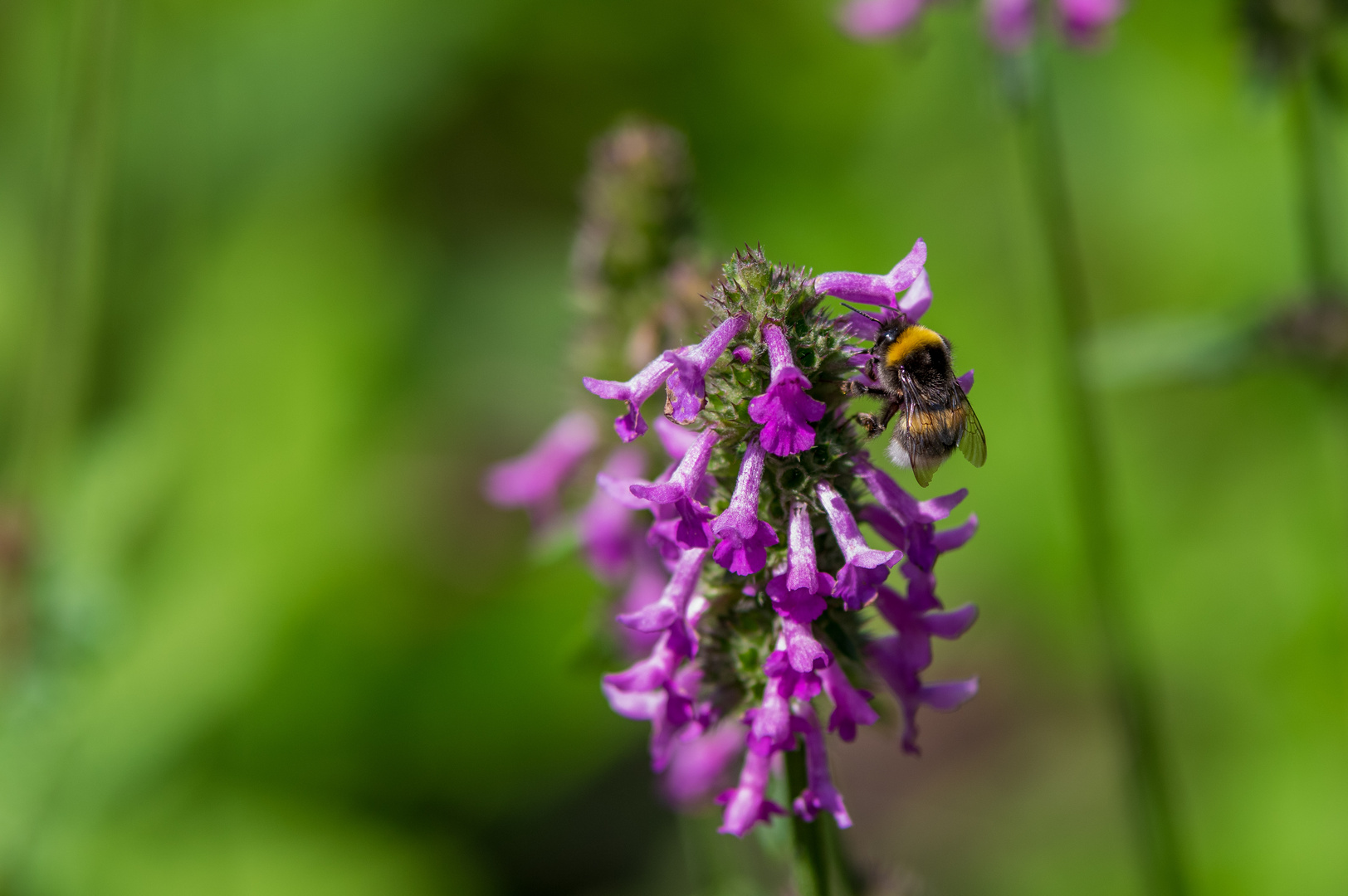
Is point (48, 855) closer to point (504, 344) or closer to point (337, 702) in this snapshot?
point (337, 702)

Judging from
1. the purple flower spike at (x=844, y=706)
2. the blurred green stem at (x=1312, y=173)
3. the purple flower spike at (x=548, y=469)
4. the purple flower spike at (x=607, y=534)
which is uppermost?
the blurred green stem at (x=1312, y=173)

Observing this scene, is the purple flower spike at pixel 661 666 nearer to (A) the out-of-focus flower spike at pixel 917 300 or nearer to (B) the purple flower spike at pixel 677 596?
(B) the purple flower spike at pixel 677 596

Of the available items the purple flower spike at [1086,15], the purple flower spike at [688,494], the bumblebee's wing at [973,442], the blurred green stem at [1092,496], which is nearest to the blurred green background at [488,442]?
the blurred green stem at [1092,496]

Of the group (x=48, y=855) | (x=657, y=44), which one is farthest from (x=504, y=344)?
(x=48, y=855)

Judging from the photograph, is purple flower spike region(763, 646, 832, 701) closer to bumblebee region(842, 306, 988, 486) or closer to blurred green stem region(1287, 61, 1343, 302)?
bumblebee region(842, 306, 988, 486)

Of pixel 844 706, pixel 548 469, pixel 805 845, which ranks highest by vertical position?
pixel 548 469

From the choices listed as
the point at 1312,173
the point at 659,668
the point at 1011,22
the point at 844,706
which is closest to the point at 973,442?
the point at 844,706

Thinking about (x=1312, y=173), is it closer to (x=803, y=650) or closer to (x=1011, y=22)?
(x=1011, y=22)

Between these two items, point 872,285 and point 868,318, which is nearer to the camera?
point 872,285
